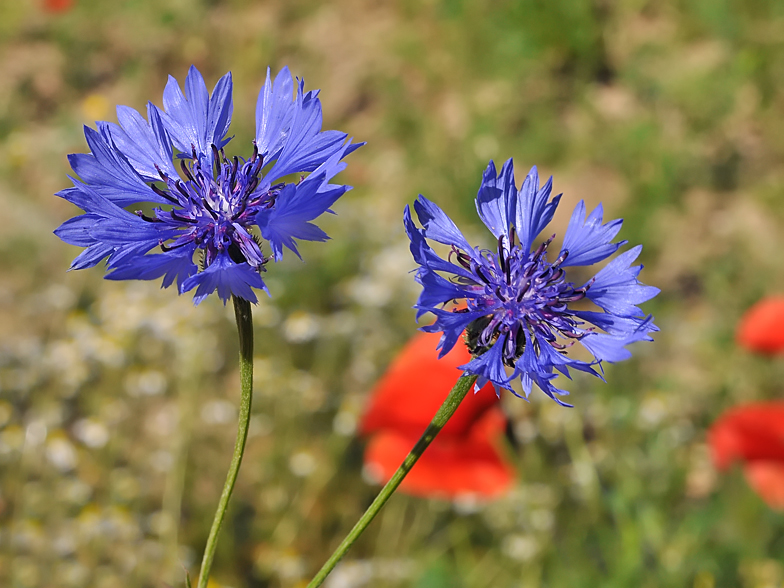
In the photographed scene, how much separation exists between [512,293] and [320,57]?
11.4 feet

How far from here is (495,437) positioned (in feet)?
7.54

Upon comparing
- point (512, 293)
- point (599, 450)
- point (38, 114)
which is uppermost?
point (38, 114)

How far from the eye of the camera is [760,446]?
6.59ft

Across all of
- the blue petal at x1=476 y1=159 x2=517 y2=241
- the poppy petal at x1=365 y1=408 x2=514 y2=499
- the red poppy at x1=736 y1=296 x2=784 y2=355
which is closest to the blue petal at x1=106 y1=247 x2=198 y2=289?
the blue petal at x1=476 y1=159 x2=517 y2=241

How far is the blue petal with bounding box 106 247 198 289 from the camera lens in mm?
689

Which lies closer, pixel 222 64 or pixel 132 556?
pixel 132 556

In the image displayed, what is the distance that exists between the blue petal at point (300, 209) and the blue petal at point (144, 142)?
0.23 metres

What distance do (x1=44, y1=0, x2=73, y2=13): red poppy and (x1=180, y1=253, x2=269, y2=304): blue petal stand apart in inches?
148

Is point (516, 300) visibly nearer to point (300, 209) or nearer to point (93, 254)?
point (300, 209)

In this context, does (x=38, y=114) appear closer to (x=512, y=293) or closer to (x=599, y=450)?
(x=599, y=450)

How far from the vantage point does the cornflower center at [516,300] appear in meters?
0.78

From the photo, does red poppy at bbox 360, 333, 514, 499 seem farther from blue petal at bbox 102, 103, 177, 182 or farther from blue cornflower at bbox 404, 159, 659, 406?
blue petal at bbox 102, 103, 177, 182

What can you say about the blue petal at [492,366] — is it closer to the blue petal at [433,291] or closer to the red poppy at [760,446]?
the blue petal at [433,291]

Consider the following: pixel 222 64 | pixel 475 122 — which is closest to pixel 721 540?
pixel 475 122
